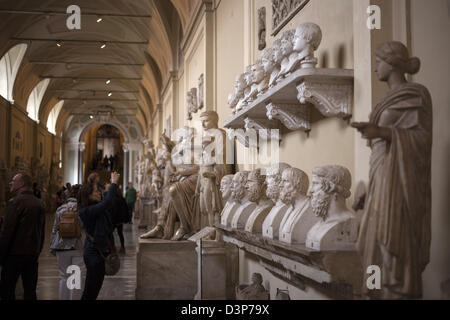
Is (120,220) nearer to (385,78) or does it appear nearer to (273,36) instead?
(273,36)

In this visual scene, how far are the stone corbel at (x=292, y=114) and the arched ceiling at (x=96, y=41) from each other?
337 inches

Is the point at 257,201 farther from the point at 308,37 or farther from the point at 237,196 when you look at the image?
the point at 308,37

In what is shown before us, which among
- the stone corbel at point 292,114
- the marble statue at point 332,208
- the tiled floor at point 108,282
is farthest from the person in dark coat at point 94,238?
the marble statue at point 332,208

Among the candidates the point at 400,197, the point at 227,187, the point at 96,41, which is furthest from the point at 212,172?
the point at 96,41

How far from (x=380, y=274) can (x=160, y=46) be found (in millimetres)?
18710

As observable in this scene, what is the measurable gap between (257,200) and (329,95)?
172 centimetres

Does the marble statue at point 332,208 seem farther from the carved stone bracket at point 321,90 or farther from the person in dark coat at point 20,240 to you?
the person in dark coat at point 20,240

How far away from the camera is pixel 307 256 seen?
3344 mm

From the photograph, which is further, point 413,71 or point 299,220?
point 299,220

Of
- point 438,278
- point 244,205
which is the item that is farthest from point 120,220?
point 438,278

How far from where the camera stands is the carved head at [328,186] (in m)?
3.43

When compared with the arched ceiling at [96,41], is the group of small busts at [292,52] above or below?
below

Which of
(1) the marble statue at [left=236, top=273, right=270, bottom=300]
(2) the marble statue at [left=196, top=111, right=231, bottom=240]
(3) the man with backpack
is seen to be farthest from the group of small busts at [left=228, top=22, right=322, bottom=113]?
(3) the man with backpack
